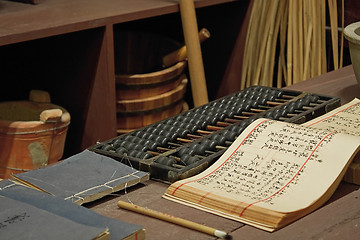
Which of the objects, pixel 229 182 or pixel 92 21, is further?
pixel 92 21

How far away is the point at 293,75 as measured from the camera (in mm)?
3451

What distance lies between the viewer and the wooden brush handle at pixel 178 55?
3372 millimetres

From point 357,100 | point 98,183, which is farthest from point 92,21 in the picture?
point 98,183

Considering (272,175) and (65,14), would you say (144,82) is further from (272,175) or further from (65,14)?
(272,175)

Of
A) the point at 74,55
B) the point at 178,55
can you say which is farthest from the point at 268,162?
the point at 178,55

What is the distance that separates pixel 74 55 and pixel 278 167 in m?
1.77

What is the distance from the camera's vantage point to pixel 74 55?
314 cm

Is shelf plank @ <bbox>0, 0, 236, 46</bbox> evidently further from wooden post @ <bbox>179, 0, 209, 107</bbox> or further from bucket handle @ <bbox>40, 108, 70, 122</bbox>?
bucket handle @ <bbox>40, 108, 70, 122</bbox>

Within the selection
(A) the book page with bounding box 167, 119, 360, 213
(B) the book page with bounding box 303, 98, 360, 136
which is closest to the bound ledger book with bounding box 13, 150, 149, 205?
(A) the book page with bounding box 167, 119, 360, 213

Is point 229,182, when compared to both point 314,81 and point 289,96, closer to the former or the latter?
point 289,96

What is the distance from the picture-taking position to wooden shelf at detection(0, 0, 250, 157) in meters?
2.89

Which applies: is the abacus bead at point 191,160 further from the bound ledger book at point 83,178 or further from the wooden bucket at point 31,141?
the wooden bucket at point 31,141

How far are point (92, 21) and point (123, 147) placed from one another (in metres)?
1.30

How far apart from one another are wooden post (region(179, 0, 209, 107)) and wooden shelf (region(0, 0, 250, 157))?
60mm
